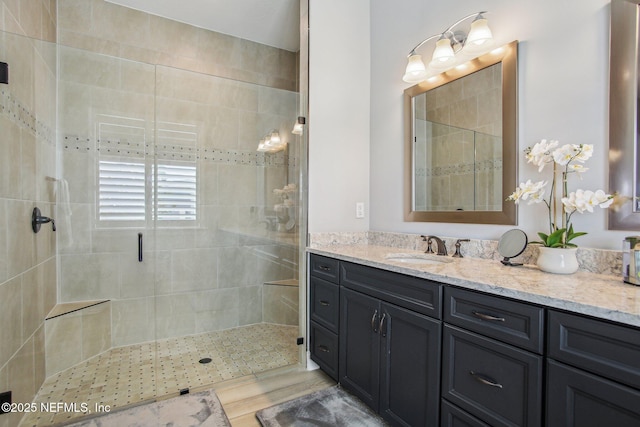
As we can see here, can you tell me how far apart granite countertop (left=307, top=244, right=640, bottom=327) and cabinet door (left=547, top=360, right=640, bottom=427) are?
0.58ft

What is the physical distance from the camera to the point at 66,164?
2322 millimetres

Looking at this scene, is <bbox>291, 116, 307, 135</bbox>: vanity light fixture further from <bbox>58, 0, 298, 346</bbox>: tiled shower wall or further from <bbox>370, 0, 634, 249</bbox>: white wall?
<bbox>370, 0, 634, 249</bbox>: white wall

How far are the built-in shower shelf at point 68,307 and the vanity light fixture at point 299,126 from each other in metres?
Result: 2.00

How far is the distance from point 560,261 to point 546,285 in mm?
283

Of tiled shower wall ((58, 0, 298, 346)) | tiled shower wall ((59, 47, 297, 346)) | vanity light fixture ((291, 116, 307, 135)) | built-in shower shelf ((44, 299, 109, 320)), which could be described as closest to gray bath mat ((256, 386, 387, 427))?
tiled shower wall ((58, 0, 298, 346))

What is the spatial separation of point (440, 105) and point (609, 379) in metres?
1.67

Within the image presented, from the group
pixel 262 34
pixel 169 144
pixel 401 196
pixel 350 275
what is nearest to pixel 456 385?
pixel 350 275

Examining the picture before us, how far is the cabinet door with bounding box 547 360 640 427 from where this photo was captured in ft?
2.63

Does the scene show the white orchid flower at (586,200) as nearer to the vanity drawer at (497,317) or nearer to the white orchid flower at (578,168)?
the white orchid flower at (578,168)

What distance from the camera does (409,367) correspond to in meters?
1.43

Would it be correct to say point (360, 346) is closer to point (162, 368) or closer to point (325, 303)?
point (325, 303)

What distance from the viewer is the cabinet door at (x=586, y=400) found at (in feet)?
2.63

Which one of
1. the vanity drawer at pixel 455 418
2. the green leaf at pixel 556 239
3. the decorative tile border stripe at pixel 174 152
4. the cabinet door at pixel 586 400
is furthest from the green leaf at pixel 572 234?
the decorative tile border stripe at pixel 174 152

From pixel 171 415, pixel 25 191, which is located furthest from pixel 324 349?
pixel 25 191
